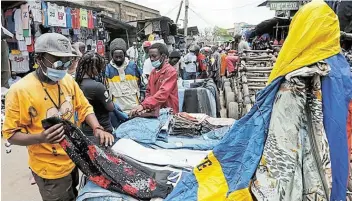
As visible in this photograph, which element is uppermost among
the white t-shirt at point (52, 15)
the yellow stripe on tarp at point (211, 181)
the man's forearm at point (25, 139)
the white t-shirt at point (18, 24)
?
the white t-shirt at point (52, 15)

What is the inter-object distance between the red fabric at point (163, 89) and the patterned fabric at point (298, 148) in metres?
2.09

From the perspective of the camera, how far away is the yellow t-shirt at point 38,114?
2.00 metres

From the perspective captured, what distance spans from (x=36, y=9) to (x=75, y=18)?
5.62 feet

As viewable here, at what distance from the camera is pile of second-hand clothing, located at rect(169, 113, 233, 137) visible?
10.3ft

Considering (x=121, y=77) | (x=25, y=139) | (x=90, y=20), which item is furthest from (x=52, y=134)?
(x=90, y=20)

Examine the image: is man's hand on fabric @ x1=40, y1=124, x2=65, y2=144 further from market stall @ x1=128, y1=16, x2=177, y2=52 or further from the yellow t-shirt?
market stall @ x1=128, y1=16, x2=177, y2=52

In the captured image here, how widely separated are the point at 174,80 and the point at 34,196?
2188mm

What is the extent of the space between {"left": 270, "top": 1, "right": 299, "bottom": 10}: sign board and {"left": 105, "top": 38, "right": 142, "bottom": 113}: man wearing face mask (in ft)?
23.6

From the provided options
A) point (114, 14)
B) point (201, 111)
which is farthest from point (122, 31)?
point (201, 111)

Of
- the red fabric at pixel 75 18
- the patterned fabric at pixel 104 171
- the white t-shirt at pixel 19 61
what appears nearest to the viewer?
the patterned fabric at pixel 104 171

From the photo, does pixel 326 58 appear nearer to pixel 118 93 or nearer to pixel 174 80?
pixel 174 80

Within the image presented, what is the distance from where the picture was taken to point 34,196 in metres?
3.76

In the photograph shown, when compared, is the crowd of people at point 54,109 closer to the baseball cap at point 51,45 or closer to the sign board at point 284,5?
the baseball cap at point 51,45

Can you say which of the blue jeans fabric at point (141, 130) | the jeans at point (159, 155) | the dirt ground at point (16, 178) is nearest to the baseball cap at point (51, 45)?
the jeans at point (159, 155)
